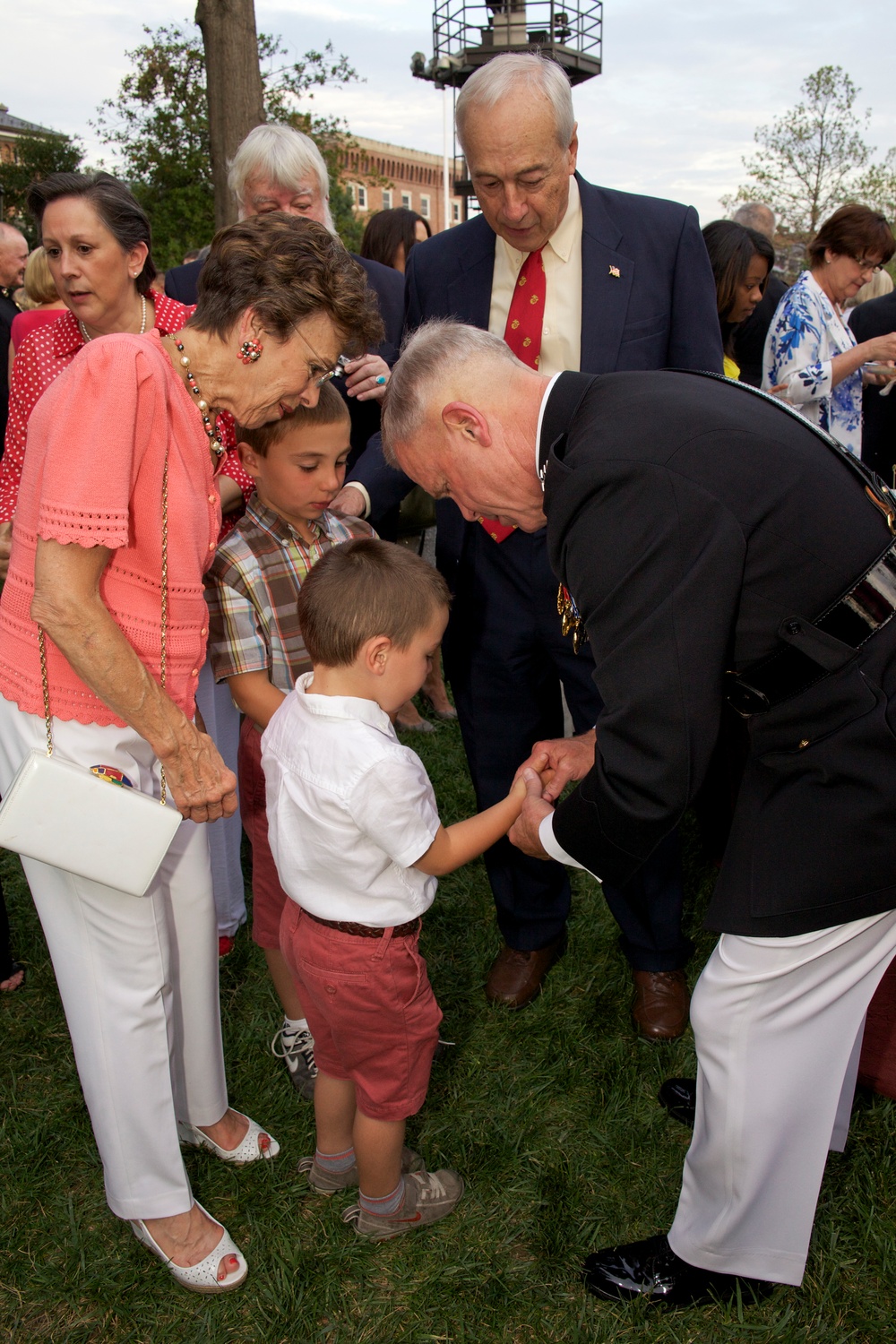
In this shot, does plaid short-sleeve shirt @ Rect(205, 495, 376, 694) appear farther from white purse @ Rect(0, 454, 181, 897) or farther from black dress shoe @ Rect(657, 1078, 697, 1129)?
black dress shoe @ Rect(657, 1078, 697, 1129)

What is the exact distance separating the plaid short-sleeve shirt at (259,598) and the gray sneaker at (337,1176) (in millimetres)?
1248

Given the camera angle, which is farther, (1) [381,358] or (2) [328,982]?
(1) [381,358]

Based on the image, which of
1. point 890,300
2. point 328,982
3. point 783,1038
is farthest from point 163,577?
point 890,300

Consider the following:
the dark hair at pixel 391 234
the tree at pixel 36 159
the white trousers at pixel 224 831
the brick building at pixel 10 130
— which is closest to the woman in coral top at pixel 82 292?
the white trousers at pixel 224 831

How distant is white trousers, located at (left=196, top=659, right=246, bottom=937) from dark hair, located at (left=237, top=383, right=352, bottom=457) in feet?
2.72

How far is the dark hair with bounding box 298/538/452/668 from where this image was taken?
6.58 feet

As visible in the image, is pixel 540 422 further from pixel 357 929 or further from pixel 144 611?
pixel 357 929

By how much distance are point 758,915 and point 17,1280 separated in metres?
1.96

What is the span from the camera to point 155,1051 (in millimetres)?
2160

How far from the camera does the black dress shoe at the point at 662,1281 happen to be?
2166mm

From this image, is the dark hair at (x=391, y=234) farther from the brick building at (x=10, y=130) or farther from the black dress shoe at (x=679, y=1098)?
the brick building at (x=10, y=130)

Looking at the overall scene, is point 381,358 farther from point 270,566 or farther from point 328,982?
point 328,982

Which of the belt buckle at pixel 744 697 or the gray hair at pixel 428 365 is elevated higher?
the gray hair at pixel 428 365

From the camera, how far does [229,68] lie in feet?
23.0
